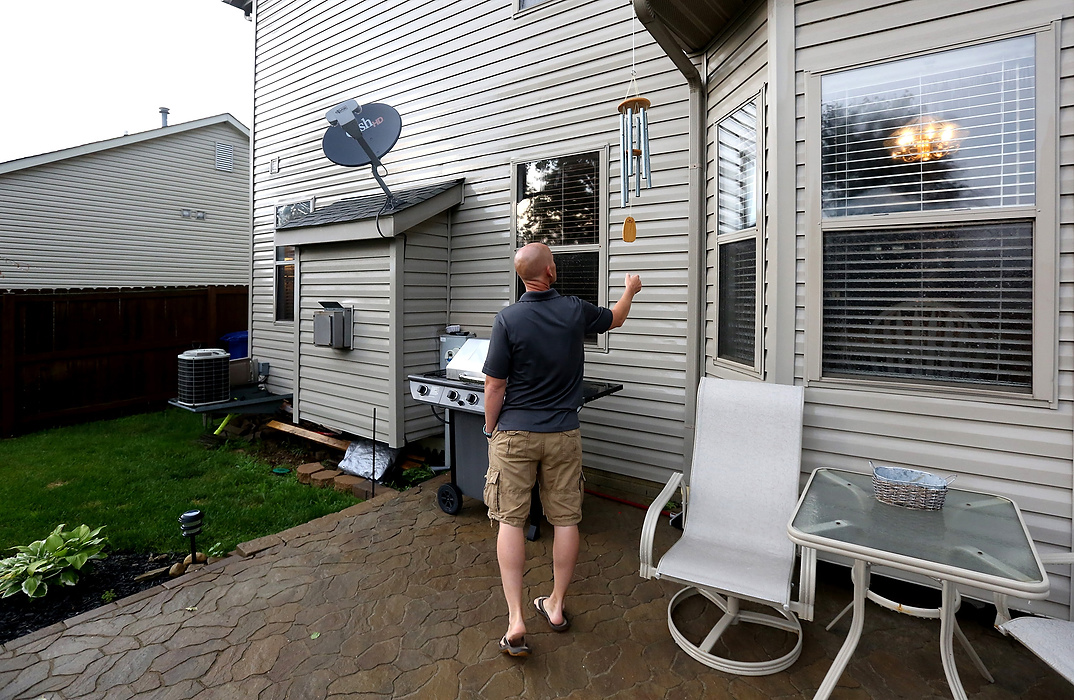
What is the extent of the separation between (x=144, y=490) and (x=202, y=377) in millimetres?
1862

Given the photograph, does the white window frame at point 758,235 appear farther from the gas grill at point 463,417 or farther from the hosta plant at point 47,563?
the hosta plant at point 47,563

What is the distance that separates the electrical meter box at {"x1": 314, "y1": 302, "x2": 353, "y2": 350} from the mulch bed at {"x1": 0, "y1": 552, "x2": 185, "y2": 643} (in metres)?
2.26

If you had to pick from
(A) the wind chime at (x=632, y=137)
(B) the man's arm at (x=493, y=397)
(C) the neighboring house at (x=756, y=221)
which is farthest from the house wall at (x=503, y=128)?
(B) the man's arm at (x=493, y=397)

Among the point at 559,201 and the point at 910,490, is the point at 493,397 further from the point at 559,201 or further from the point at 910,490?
the point at 559,201

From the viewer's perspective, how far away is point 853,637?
6.28 ft

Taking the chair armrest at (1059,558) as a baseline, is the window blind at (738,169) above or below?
above

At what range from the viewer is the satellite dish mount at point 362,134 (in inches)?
193

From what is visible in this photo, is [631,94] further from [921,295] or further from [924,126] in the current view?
[921,295]

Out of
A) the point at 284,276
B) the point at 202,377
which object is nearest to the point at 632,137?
the point at 202,377

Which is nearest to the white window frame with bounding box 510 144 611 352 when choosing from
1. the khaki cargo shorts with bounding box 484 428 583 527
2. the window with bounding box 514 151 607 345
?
the window with bounding box 514 151 607 345

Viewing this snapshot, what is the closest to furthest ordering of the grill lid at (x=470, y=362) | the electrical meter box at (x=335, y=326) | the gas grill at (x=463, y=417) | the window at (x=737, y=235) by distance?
the window at (x=737, y=235)
the gas grill at (x=463, y=417)
the grill lid at (x=470, y=362)
the electrical meter box at (x=335, y=326)

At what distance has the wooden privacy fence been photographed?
21.6 ft

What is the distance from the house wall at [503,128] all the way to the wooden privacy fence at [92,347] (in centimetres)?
233

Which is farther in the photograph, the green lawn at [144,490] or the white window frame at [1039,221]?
the green lawn at [144,490]
